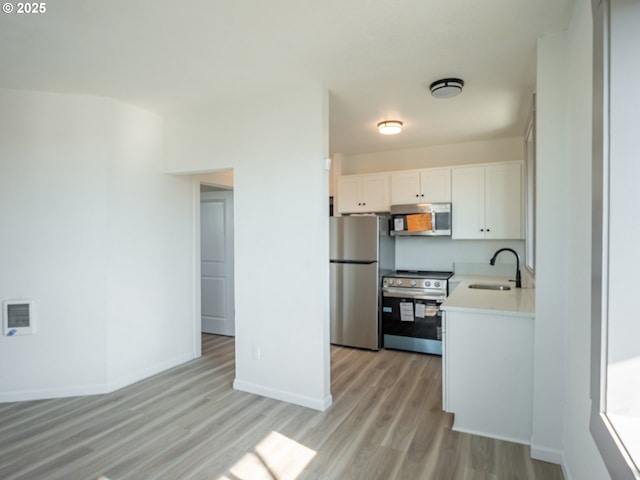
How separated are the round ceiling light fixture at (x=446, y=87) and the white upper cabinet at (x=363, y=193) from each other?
70.3 inches

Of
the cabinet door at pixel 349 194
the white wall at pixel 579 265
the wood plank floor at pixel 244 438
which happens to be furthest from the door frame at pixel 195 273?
the white wall at pixel 579 265

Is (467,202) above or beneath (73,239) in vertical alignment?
above

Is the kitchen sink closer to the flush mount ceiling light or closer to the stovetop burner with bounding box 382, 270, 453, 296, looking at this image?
the stovetop burner with bounding box 382, 270, 453, 296

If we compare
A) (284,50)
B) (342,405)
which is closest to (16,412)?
(342,405)

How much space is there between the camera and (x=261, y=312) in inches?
121

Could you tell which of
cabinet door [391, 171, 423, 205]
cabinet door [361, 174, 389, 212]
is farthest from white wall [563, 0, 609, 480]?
cabinet door [361, 174, 389, 212]

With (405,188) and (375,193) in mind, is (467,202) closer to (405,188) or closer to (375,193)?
(405,188)

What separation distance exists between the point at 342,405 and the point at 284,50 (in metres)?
2.65

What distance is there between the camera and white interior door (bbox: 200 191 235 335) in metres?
4.89

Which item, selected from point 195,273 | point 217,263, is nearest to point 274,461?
Answer: point 195,273

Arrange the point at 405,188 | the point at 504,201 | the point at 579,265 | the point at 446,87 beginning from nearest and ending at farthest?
the point at 579,265 → the point at 446,87 → the point at 504,201 → the point at 405,188

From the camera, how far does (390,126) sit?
3674mm

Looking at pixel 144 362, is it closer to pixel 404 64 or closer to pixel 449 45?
pixel 404 64

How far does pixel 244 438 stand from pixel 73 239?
86.8 inches
